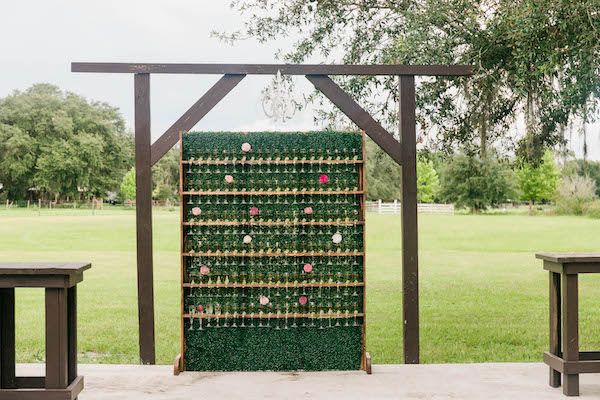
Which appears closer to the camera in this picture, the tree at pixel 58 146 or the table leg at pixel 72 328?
the table leg at pixel 72 328

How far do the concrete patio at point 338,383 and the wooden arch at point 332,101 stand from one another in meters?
0.41

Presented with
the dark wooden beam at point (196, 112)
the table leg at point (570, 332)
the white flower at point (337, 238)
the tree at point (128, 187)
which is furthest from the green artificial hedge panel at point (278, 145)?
the tree at point (128, 187)

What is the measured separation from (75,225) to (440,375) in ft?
79.9

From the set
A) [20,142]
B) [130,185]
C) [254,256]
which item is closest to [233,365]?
[254,256]

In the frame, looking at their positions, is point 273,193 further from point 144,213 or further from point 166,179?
point 166,179

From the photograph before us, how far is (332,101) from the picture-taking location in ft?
17.4

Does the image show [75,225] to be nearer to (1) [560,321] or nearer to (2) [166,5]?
(2) [166,5]

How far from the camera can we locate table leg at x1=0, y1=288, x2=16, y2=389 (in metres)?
4.35

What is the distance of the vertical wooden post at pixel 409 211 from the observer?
17.7ft

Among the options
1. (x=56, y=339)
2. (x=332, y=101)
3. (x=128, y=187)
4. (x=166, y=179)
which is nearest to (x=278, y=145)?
(x=332, y=101)

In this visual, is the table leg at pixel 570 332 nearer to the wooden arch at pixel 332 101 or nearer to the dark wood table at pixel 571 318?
the dark wood table at pixel 571 318

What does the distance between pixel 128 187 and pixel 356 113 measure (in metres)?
32.8

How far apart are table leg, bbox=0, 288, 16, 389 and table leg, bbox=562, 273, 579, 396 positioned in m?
3.16

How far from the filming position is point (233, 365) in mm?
5250
